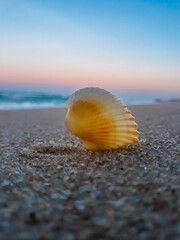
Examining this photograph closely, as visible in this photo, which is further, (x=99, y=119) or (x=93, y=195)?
(x=99, y=119)

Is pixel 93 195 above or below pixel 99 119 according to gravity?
below

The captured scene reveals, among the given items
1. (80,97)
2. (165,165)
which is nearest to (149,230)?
(165,165)

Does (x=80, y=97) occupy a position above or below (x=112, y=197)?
above

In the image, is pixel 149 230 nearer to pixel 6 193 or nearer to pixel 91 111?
pixel 6 193

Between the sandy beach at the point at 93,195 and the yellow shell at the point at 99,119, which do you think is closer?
the sandy beach at the point at 93,195
